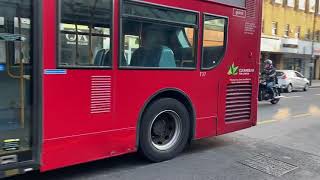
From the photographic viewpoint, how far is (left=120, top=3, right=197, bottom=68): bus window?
18.7ft

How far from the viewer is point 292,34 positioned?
37.9 metres

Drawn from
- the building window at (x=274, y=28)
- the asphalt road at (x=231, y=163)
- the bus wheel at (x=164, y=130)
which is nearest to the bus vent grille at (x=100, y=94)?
the bus wheel at (x=164, y=130)

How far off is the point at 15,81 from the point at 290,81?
21078mm

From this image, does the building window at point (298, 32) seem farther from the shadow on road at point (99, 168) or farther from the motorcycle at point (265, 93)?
the shadow on road at point (99, 168)

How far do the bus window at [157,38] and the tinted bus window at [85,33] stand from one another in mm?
305

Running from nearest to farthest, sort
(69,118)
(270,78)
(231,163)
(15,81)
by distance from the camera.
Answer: (15,81), (69,118), (231,163), (270,78)

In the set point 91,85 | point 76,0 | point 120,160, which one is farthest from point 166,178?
point 76,0

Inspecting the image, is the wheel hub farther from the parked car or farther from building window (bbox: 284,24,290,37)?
building window (bbox: 284,24,290,37)

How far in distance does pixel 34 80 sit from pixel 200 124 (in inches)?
124

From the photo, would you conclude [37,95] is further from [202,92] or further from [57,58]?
[202,92]

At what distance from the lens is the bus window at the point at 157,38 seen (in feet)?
18.7

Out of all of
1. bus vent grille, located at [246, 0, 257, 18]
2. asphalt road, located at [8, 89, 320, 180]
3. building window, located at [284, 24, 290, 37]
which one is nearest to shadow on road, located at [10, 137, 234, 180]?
asphalt road, located at [8, 89, 320, 180]

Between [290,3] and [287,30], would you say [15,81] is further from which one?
[290,3]

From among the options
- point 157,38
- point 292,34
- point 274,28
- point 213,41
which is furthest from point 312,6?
point 157,38
